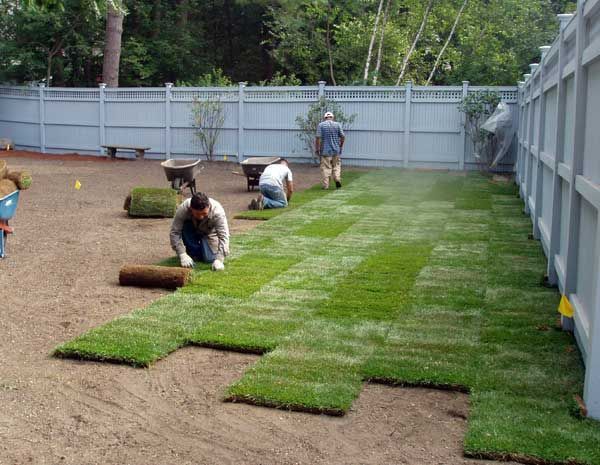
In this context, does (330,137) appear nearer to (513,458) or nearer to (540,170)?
(540,170)

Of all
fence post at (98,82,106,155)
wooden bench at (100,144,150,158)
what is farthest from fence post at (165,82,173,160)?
fence post at (98,82,106,155)

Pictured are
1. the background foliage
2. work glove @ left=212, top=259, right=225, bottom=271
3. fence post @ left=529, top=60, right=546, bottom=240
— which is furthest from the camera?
the background foliage

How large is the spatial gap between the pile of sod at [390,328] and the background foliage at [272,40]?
15.9 metres

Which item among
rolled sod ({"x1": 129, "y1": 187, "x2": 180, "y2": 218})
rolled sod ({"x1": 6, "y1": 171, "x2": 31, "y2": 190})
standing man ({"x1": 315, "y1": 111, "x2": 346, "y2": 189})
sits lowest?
rolled sod ({"x1": 129, "y1": 187, "x2": 180, "y2": 218})

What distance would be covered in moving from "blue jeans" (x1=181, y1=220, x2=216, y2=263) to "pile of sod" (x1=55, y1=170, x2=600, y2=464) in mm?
322

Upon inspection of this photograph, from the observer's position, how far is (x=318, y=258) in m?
9.80

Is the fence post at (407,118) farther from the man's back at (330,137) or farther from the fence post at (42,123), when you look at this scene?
the fence post at (42,123)

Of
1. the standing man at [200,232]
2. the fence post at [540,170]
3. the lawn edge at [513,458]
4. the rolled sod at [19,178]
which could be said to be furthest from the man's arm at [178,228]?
the lawn edge at [513,458]

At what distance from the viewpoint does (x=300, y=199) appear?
15.7 m

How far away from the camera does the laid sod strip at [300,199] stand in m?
13.4

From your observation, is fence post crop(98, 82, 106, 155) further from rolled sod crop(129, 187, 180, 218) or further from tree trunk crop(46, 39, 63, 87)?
rolled sod crop(129, 187, 180, 218)

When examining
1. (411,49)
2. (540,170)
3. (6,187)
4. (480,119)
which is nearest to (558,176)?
(540,170)

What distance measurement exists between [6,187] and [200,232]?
2.82m

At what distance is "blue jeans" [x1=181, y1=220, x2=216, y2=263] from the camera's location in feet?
30.0
